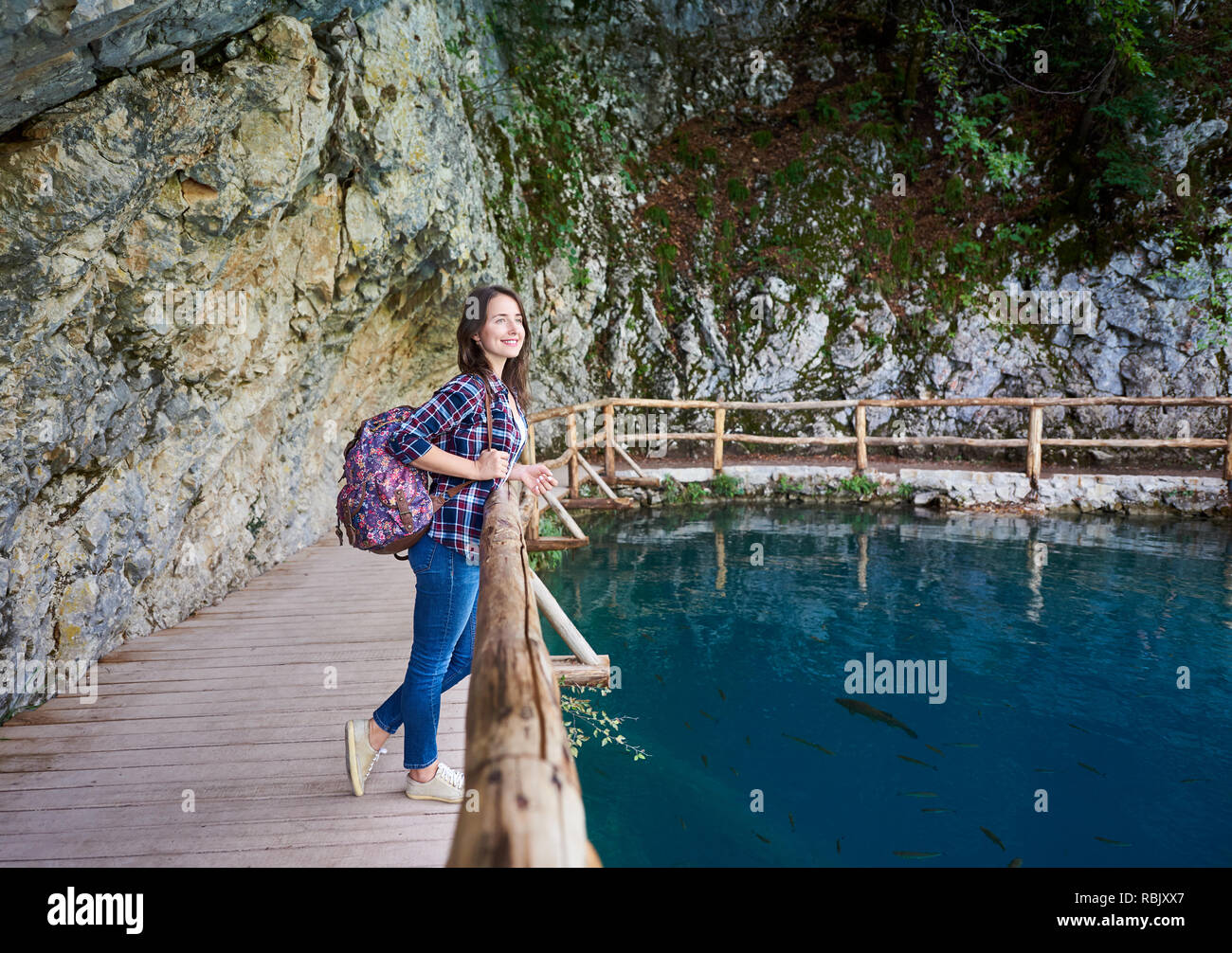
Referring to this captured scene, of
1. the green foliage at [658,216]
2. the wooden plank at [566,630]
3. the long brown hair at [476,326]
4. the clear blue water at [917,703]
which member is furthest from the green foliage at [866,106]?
the long brown hair at [476,326]

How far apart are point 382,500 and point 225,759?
4.77 ft

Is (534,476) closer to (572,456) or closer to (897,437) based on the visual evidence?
(572,456)

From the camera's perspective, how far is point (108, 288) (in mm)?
3320

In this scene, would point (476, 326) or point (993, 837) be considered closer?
point (476, 326)

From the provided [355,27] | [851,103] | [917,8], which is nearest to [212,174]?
[355,27]

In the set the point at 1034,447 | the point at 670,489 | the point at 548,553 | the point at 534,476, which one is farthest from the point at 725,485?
the point at 534,476

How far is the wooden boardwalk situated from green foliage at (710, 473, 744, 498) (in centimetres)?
800

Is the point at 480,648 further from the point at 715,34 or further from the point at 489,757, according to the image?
the point at 715,34

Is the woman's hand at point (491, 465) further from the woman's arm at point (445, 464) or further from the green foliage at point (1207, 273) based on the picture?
the green foliage at point (1207, 273)

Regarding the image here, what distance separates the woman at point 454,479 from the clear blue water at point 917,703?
1.80 m

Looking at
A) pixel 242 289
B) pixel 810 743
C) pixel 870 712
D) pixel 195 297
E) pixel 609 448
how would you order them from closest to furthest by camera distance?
pixel 195 297 < pixel 242 289 < pixel 810 743 < pixel 870 712 < pixel 609 448

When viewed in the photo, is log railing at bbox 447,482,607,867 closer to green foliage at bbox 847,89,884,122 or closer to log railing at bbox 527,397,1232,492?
log railing at bbox 527,397,1232,492

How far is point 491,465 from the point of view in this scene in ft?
7.57
